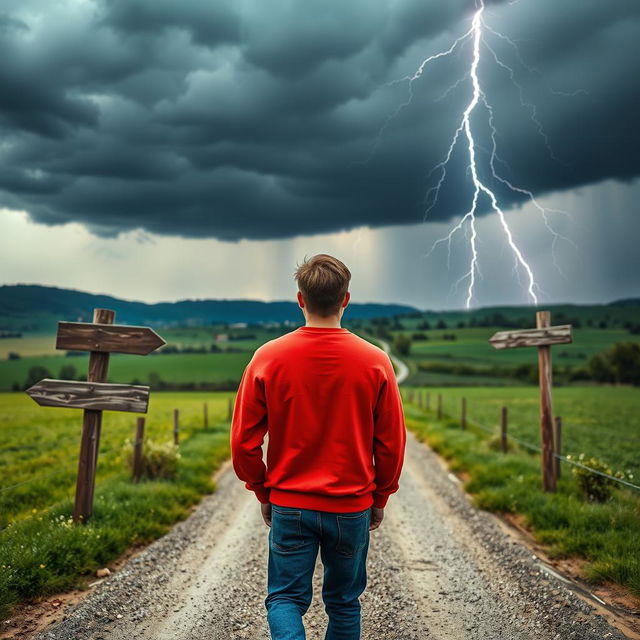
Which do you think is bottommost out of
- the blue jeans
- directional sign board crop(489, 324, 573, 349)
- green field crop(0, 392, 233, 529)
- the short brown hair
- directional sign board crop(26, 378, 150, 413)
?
green field crop(0, 392, 233, 529)

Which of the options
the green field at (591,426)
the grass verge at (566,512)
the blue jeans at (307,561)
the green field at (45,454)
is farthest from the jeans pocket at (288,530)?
the green field at (591,426)

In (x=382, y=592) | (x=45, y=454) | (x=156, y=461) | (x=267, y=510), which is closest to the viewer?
(x=267, y=510)

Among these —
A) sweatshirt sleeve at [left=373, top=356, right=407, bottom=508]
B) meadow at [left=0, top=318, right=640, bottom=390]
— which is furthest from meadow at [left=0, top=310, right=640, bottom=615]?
meadow at [left=0, top=318, right=640, bottom=390]

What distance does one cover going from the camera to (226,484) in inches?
404

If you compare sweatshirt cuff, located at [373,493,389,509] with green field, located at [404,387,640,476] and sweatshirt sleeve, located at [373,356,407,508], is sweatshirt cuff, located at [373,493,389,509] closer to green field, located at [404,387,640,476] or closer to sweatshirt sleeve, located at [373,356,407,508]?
sweatshirt sleeve, located at [373,356,407,508]

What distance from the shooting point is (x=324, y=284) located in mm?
2756

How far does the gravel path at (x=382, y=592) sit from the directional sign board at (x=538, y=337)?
9.54ft

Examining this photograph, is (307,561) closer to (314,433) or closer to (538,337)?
(314,433)

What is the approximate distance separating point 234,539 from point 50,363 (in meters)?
68.4

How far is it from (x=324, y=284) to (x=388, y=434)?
91 centimetres

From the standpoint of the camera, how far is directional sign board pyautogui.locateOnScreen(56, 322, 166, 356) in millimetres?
6668

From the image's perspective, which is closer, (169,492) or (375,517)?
(375,517)

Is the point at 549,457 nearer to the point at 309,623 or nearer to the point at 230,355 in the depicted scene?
the point at 309,623

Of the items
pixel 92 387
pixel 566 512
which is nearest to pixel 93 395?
pixel 92 387
